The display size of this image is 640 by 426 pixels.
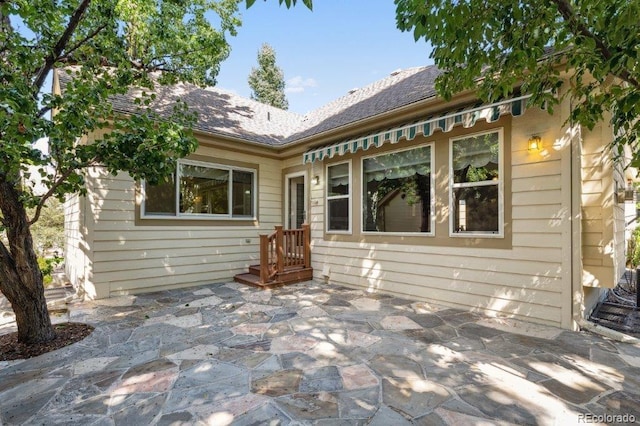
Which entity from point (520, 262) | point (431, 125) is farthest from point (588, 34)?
point (520, 262)

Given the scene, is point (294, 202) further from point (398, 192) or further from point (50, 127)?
point (50, 127)

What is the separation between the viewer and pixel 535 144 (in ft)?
13.9

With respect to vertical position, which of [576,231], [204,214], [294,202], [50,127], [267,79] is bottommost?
[576,231]

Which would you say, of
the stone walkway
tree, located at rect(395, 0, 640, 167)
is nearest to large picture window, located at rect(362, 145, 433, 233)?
the stone walkway

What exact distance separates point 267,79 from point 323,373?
2602cm

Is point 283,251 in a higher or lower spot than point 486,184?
lower

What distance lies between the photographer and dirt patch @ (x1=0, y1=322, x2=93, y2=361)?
3396mm

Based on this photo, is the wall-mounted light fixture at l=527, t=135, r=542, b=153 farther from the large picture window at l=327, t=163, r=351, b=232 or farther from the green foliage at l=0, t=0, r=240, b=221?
the green foliage at l=0, t=0, r=240, b=221

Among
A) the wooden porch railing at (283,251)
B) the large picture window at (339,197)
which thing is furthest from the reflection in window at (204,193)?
the large picture window at (339,197)

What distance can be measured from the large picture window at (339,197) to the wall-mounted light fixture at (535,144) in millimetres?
3378

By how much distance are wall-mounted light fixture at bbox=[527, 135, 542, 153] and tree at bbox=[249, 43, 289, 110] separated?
2319 cm

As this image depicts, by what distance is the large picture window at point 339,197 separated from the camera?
22.3ft

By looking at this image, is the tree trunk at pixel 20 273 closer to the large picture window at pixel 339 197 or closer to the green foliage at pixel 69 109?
the green foliage at pixel 69 109

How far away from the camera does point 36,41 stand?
3885 mm
